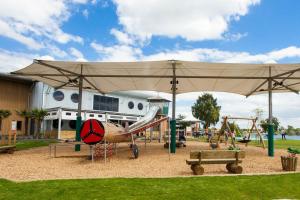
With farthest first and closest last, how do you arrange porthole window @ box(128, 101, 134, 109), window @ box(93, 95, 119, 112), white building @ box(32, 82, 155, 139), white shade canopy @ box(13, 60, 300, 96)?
1. porthole window @ box(128, 101, 134, 109)
2. window @ box(93, 95, 119, 112)
3. white building @ box(32, 82, 155, 139)
4. white shade canopy @ box(13, 60, 300, 96)

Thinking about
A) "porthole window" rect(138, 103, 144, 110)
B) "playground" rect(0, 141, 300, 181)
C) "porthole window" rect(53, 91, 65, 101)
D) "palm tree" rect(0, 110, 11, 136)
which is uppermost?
"porthole window" rect(53, 91, 65, 101)

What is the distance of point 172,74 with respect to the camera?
1603cm

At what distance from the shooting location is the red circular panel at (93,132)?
12219 mm

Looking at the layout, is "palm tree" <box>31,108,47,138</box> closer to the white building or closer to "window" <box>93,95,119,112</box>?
the white building

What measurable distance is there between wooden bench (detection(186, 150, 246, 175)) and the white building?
80.8 feet

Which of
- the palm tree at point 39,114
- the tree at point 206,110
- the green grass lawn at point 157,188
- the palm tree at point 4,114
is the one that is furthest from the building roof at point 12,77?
the tree at point 206,110

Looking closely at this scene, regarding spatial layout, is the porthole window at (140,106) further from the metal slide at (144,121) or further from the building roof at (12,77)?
the metal slide at (144,121)

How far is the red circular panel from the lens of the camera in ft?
40.1

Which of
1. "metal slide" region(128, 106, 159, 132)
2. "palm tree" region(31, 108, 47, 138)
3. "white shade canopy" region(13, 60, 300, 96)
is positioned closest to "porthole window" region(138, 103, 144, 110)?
"palm tree" region(31, 108, 47, 138)

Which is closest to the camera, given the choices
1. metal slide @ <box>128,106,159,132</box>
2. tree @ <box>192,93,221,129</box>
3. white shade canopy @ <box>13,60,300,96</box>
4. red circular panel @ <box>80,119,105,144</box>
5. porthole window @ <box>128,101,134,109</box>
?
red circular panel @ <box>80,119,105,144</box>

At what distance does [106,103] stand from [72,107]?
22.5ft

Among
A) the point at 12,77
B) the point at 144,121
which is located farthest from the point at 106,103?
the point at 144,121

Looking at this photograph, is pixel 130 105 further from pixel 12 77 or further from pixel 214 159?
pixel 214 159

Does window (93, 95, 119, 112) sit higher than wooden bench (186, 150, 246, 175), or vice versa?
window (93, 95, 119, 112)
